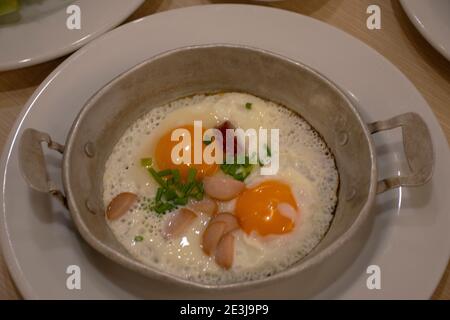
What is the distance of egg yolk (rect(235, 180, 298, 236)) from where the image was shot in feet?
4.21

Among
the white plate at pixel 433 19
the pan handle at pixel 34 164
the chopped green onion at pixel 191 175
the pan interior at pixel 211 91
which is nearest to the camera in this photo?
the pan handle at pixel 34 164

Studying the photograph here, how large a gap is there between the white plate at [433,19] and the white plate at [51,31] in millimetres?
Result: 837

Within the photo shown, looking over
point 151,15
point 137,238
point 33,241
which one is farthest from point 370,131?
point 33,241

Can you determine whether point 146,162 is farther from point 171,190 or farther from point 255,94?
point 255,94

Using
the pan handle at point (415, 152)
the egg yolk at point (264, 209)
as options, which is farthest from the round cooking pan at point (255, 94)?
the egg yolk at point (264, 209)

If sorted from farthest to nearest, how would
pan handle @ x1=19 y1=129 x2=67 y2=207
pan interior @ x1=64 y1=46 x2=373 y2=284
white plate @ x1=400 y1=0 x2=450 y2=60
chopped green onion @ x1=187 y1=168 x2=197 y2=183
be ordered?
white plate @ x1=400 y1=0 x2=450 y2=60
chopped green onion @ x1=187 y1=168 x2=197 y2=183
pan interior @ x1=64 y1=46 x2=373 y2=284
pan handle @ x1=19 y1=129 x2=67 y2=207

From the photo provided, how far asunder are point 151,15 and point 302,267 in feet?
3.03

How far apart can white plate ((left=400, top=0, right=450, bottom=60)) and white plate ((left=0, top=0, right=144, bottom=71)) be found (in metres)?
0.84

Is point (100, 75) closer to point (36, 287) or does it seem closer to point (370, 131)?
point (36, 287)

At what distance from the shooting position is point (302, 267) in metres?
1.07

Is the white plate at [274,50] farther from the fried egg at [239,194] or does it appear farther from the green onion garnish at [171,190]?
the green onion garnish at [171,190]

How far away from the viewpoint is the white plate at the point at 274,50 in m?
1.20

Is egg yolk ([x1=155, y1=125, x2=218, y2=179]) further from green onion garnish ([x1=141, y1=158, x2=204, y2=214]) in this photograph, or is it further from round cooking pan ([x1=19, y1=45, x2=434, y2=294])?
round cooking pan ([x1=19, y1=45, x2=434, y2=294])

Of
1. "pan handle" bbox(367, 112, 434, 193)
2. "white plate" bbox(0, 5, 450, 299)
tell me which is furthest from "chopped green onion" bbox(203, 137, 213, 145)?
"pan handle" bbox(367, 112, 434, 193)
